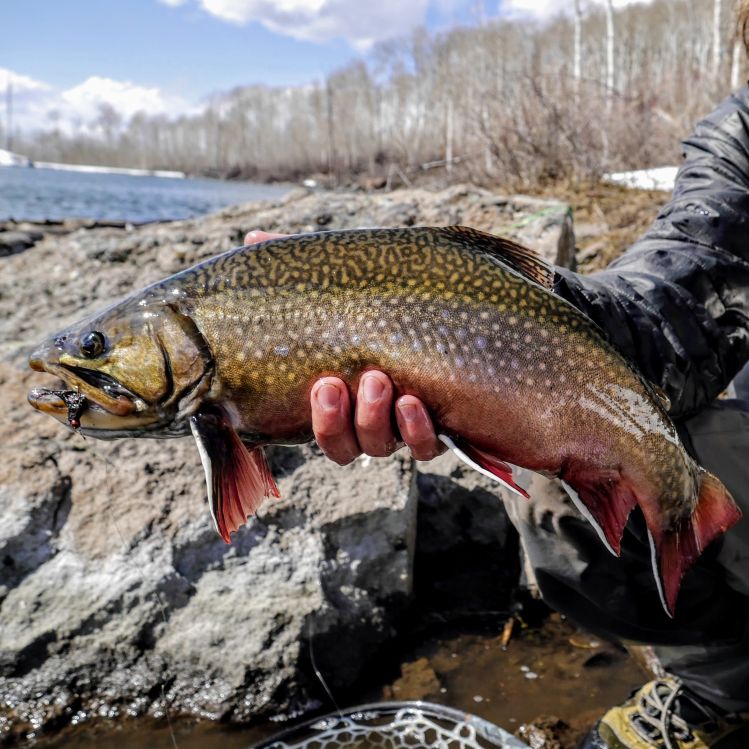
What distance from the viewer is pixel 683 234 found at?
8.69 feet

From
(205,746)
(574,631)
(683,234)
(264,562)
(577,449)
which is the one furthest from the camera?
(574,631)

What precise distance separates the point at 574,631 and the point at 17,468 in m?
2.78

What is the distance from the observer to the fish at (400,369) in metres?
1.81

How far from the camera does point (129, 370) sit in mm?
1851

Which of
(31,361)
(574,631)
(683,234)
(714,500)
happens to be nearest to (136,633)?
(31,361)

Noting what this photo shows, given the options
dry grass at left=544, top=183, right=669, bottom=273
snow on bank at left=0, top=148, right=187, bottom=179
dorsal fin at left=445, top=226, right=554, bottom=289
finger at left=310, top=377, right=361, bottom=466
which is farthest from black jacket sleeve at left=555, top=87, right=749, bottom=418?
snow on bank at left=0, top=148, right=187, bottom=179

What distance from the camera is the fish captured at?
5.94ft

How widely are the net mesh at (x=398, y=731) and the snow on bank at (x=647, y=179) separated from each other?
8579mm

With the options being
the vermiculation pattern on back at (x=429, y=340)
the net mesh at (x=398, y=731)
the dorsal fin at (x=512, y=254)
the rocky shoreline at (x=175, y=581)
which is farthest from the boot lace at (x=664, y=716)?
the dorsal fin at (x=512, y=254)

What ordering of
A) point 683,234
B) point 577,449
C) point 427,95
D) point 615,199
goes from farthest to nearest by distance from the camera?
point 427,95, point 615,199, point 683,234, point 577,449

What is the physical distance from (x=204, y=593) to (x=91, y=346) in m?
1.63

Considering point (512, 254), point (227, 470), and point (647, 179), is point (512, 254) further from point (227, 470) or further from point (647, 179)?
point (647, 179)

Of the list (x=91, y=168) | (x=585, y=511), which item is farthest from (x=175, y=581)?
(x=91, y=168)

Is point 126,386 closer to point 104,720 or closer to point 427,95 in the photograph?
point 104,720
